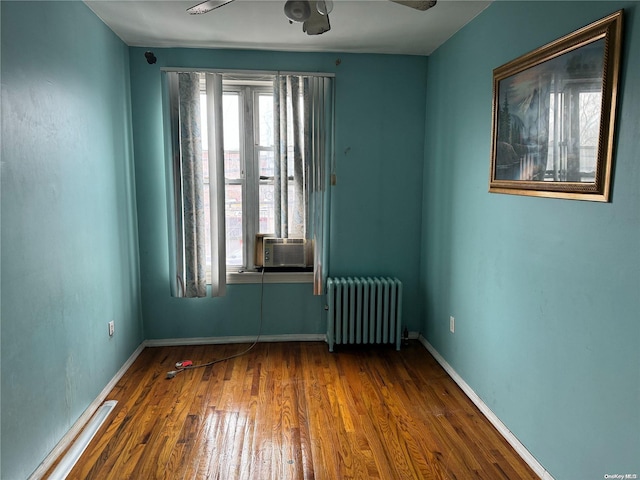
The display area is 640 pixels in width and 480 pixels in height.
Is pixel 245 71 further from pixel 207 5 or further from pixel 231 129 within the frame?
pixel 207 5

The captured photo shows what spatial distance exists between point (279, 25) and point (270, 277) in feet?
6.40

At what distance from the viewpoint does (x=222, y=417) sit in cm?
250

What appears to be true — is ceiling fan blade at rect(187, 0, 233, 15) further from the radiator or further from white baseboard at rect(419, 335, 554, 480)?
white baseboard at rect(419, 335, 554, 480)

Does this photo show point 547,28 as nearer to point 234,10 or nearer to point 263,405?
point 234,10

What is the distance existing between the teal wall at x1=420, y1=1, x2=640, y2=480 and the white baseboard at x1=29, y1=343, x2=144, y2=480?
7.73ft

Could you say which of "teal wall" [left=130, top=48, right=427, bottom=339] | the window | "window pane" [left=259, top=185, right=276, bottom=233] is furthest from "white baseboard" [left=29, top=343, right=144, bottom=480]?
"window pane" [left=259, top=185, right=276, bottom=233]

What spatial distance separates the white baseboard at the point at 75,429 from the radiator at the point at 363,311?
162 centimetres

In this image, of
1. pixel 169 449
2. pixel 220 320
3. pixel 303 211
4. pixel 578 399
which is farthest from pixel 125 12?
pixel 578 399

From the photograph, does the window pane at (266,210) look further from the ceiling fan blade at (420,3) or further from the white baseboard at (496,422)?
the ceiling fan blade at (420,3)

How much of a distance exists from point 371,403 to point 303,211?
1.58m

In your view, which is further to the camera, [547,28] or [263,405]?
[263,405]

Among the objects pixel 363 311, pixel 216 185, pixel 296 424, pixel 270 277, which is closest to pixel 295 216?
pixel 270 277

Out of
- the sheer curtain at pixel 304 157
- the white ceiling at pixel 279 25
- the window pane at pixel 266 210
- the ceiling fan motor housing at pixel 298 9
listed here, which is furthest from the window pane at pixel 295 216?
the ceiling fan motor housing at pixel 298 9

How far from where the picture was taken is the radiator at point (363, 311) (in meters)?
3.43
